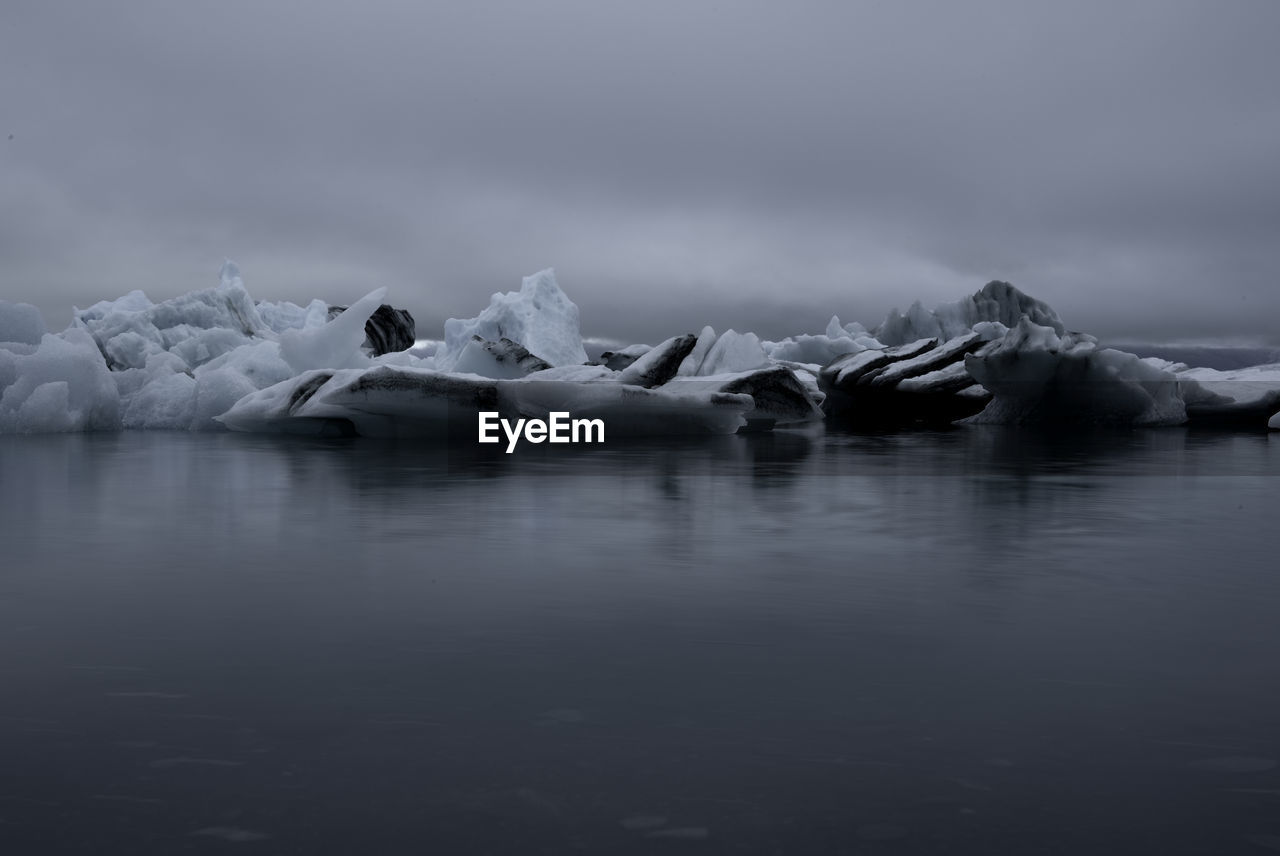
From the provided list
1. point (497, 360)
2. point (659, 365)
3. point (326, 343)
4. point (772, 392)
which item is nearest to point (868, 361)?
point (772, 392)

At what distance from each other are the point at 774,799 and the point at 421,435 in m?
10.8

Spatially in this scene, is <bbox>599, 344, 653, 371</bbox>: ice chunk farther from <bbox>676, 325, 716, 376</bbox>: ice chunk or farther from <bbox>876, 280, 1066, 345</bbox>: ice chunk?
<bbox>876, 280, 1066, 345</bbox>: ice chunk

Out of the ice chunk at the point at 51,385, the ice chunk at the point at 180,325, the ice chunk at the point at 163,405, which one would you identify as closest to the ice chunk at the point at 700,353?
the ice chunk at the point at 163,405

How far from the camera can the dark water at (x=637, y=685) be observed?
4.60 feet

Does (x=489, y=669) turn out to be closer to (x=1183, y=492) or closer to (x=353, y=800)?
(x=353, y=800)

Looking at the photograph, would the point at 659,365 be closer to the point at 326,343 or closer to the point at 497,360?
the point at 326,343

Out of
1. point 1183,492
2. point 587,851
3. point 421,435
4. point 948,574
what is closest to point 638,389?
point 421,435

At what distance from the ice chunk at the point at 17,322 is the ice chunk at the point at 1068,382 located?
1278 centimetres

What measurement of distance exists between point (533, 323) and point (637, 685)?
90.8ft

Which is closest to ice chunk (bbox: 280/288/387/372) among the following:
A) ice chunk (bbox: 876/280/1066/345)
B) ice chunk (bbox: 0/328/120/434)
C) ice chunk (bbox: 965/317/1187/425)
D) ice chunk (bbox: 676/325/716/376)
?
ice chunk (bbox: 0/328/120/434)

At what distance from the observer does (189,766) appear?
5.13 feet

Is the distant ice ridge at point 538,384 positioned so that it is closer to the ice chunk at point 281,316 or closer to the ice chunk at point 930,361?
the ice chunk at point 930,361

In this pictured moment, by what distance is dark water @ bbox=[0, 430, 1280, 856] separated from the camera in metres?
1.40

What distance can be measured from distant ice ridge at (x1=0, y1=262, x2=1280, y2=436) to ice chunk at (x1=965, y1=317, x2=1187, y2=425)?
28 millimetres
